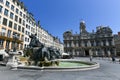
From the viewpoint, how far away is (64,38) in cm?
7938

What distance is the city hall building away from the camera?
222ft

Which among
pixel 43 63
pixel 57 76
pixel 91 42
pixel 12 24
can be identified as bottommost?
pixel 57 76

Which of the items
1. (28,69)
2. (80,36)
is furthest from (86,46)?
(28,69)

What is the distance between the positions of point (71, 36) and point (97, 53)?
2216cm

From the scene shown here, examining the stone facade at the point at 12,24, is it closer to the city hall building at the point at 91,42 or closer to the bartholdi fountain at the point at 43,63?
the bartholdi fountain at the point at 43,63

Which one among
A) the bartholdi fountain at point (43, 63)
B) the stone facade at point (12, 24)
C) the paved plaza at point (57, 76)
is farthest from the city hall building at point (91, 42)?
the paved plaza at point (57, 76)

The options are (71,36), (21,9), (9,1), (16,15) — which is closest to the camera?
(9,1)

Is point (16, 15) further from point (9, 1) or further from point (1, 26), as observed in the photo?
point (1, 26)

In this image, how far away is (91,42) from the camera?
72375 mm

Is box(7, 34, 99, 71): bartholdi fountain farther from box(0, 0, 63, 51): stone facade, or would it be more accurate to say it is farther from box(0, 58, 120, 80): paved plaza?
box(0, 0, 63, 51): stone facade

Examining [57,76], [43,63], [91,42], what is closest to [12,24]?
[43,63]

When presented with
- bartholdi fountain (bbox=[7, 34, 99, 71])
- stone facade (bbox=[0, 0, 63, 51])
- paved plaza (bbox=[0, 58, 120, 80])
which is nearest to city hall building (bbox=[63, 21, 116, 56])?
stone facade (bbox=[0, 0, 63, 51])

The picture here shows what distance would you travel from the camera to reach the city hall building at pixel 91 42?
6781 cm

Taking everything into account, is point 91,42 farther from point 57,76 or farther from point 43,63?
point 57,76
